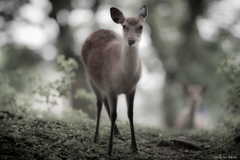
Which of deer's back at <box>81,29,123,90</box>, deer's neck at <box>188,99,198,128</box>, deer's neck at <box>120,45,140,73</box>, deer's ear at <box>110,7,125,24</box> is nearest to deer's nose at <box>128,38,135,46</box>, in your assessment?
deer's neck at <box>120,45,140,73</box>

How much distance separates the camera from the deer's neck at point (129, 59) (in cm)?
419

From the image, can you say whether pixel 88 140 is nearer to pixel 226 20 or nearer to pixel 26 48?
pixel 26 48

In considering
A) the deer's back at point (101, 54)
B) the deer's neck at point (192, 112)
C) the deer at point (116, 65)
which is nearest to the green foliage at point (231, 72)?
the deer at point (116, 65)

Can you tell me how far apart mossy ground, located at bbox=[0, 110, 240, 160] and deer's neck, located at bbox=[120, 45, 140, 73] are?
1364 millimetres

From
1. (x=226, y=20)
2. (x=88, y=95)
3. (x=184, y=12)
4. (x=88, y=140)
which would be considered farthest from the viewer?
(x=184, y=12)

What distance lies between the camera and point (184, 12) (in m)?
15.2

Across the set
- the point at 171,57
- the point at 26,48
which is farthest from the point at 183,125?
the point at 26,48

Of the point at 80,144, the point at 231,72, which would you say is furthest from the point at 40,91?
the point at 231,72

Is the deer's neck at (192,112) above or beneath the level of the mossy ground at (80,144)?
above

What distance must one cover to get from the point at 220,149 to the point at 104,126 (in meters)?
2.53

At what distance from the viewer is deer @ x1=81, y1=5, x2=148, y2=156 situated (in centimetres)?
419

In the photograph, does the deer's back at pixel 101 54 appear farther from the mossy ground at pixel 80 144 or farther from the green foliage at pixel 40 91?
the mossy ground at pixel 80 144

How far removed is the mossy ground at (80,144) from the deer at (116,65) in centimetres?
26

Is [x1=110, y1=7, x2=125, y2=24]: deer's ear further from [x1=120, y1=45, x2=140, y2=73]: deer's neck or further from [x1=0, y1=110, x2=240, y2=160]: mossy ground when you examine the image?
[x1=0, y1=110, x2=240, y2=160]: mossy ground
